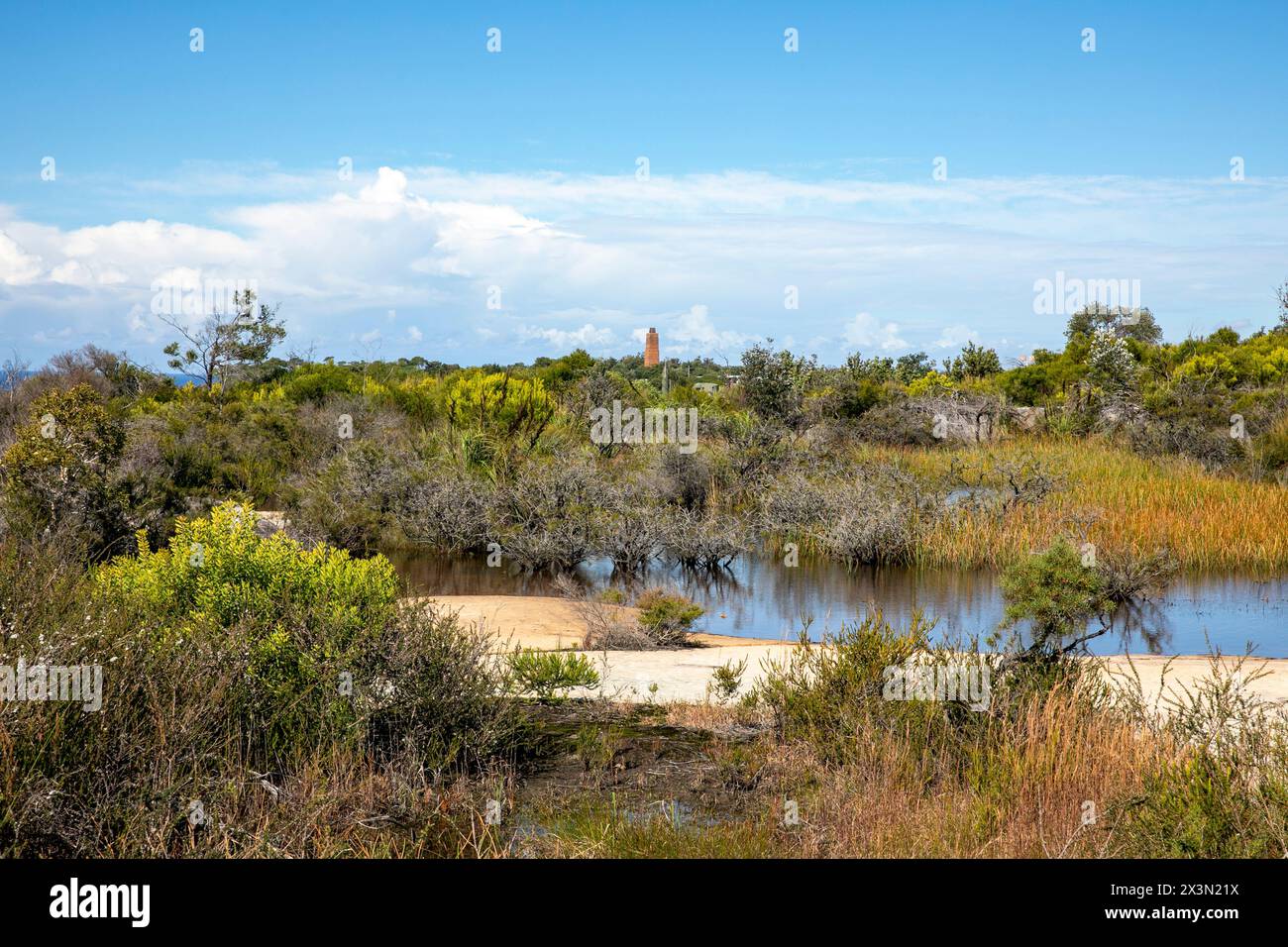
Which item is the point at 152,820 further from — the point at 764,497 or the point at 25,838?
the point at 764,497

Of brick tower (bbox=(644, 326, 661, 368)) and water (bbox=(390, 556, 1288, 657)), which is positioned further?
brick tower (bbox=(644, 326, 661, 368))

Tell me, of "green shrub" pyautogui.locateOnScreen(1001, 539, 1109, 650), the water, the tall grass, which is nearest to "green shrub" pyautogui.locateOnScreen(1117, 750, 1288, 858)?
"green shrub" pyautogui.locateOnScreen(1001, 539, 1109, 650)

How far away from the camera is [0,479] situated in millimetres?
14562

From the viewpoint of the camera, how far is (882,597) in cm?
1540

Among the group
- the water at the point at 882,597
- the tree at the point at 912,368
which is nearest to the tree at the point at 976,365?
the tree at the point at 912,368

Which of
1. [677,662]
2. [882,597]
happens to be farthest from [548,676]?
[882,597]

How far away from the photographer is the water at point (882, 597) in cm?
1300

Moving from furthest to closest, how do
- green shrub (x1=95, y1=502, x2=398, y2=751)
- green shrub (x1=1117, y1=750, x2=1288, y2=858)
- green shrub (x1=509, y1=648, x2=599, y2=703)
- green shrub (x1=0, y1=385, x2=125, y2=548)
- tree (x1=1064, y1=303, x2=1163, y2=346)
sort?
tree (x1=1064, y1=303, x2=1163, y2=346), green shrub (x1=0, y1=385, x2=125, y2=548), green shrub (x1=509, y1=648, x2=599, y2=703), green shrub (x1=95, y1=502, x2=398, y2=751), green shrub (x1=1117, y1=750, x2=1288, y2=858)

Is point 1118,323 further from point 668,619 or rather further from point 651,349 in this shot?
point 668,619

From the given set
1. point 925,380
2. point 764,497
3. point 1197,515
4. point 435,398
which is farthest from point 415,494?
point 925,380

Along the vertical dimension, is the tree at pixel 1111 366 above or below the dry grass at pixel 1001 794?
above

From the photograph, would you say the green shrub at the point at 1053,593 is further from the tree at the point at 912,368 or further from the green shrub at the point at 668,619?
the tree at the point at 912,368

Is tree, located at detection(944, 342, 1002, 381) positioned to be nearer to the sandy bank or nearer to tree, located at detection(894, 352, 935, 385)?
tree, located at detection(894, 352, 935, 385)

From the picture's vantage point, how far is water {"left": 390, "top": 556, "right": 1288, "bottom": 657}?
1300cm
